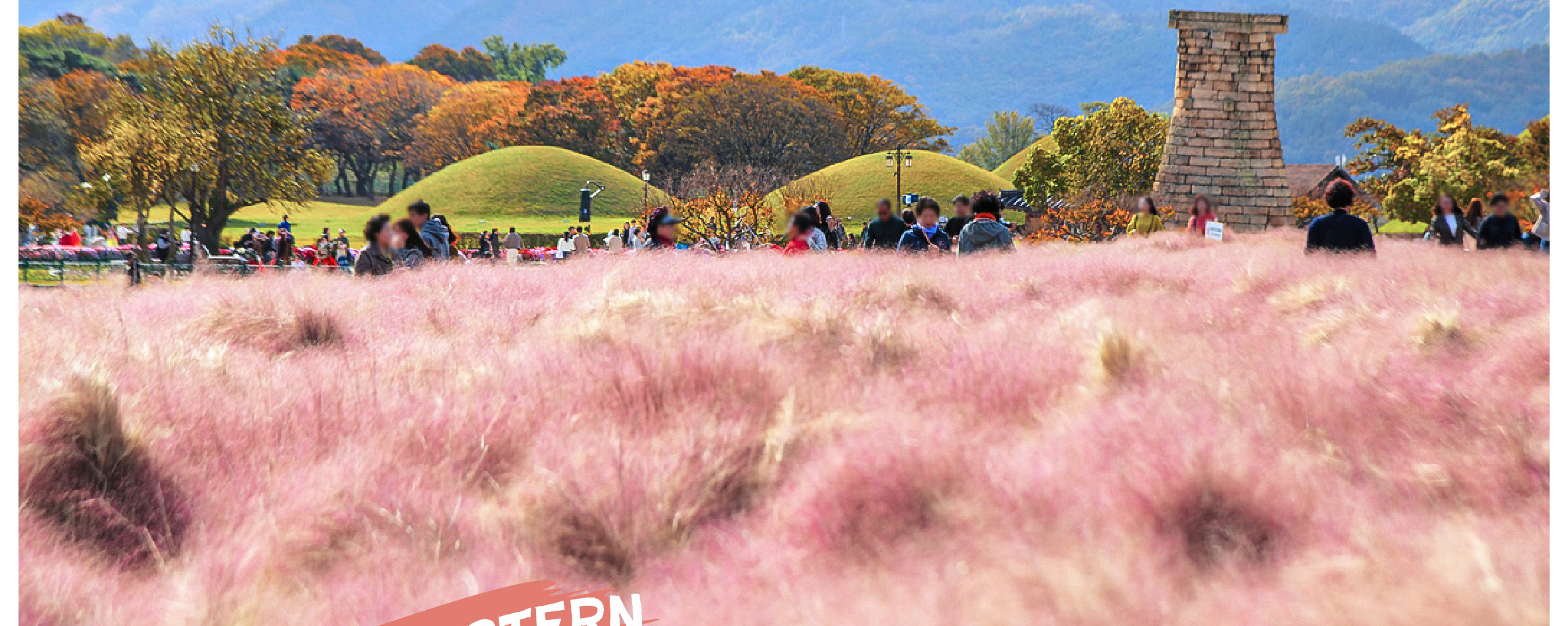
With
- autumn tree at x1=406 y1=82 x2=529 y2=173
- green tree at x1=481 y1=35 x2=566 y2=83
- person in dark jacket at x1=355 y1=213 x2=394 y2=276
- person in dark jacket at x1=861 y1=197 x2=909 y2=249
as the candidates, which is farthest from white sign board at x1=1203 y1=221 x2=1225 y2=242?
green tree at x1=481 y1=35 x2=566 y2=83

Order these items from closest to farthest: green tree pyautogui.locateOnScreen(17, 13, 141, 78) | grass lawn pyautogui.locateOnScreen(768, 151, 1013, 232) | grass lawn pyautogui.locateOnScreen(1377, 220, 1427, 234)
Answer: grass lawn pyautogui.locateOnScreen(1377, 220, 1427, 234)
grass lawn pyautogui.locateOnScreen(768, 151, 1013, 232)
green tree pyautogui.locateOnScreen(17, 13, 141, 78)

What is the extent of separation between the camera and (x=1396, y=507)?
1736 millimetres

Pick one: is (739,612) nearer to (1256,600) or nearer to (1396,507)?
(1256,600)

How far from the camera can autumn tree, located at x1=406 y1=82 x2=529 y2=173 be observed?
70.4m

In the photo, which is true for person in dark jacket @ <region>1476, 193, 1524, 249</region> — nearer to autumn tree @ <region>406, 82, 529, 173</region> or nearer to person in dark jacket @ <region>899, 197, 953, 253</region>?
person in dark jacket @ <region>899, 197, 953, 253</region>

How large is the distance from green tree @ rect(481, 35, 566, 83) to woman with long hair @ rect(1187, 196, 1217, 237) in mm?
115908

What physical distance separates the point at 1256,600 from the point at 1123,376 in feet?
3.96

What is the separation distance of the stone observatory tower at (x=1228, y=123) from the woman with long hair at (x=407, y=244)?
65.3ft

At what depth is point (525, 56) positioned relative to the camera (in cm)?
11956

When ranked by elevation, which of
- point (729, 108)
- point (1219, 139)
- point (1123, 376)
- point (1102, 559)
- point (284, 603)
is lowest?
point (284, 603)

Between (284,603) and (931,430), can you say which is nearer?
(284,603)

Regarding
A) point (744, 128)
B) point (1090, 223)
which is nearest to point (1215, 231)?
point (1090, 223)

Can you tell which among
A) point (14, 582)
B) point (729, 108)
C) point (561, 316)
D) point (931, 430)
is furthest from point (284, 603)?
point (729, 108)

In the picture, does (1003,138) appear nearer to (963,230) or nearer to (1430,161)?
(1430,161)
